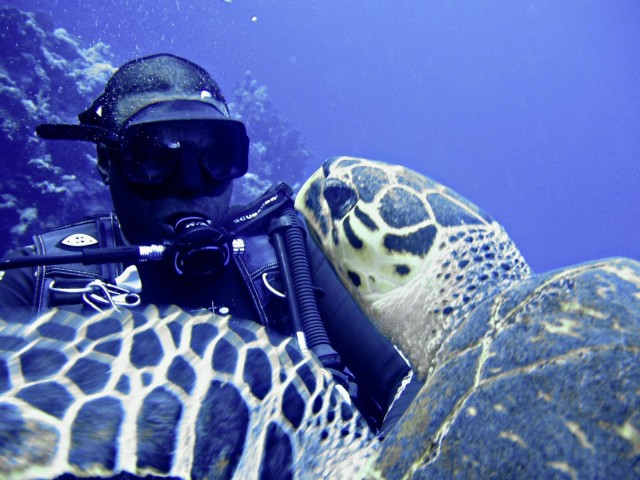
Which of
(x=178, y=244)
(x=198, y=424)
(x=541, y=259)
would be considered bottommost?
(x=198, y=424)

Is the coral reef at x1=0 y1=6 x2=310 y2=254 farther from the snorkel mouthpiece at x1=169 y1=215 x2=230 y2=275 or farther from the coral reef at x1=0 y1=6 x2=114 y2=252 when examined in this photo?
the snorkel mouthpiece at x1=169 y1=215 x2=230 y2=275

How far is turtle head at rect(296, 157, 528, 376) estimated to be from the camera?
119 centimetres

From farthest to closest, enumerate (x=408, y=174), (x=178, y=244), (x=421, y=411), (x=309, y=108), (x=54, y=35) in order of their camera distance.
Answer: (x=309, y=108)
(x=54, y=35)
(x=178, y=244)
(x=408, y=174)
(x=421, y=411)

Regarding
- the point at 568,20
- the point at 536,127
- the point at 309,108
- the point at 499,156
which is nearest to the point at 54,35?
the point at 309,108

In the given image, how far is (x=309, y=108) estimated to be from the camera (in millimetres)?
58062

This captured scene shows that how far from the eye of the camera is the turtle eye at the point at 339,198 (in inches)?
52.3

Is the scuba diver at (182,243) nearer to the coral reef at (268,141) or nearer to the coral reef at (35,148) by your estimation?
the coral reef at (35,148)

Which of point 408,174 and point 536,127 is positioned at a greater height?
point 536,127

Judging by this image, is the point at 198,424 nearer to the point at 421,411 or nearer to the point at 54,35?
the point at 421,411

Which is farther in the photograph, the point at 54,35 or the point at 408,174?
the point at 54,35

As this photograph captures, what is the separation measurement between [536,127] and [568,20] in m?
16.7

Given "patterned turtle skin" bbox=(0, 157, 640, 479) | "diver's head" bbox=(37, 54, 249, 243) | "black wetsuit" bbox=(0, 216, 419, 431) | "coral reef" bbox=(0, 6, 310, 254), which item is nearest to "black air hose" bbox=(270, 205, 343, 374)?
"black wetsuit" bbox=(0, 216, 419, 431)

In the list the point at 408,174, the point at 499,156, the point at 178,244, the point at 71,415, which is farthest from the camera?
the point at 499,156

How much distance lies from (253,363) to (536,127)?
3191 inches
